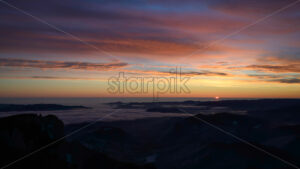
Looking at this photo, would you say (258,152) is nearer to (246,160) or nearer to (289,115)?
(246,160)

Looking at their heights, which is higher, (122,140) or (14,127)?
(14,127)

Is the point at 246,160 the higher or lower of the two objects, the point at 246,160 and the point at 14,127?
the lower

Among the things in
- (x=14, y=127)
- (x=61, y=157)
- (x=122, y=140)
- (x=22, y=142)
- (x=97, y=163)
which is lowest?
(x=122, y=140)

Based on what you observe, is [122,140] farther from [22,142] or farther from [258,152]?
[22,142]

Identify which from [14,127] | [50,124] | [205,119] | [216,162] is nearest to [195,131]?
[205,119]

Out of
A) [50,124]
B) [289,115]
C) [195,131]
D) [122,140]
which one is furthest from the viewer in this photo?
[289,115]

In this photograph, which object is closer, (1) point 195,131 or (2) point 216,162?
(2) point 216,162

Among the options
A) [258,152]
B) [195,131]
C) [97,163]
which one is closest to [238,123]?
[195,131]

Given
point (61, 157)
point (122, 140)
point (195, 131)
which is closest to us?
point (61, 157)

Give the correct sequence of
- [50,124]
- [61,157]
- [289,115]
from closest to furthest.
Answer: [61,157], [50,124], [289,115]
